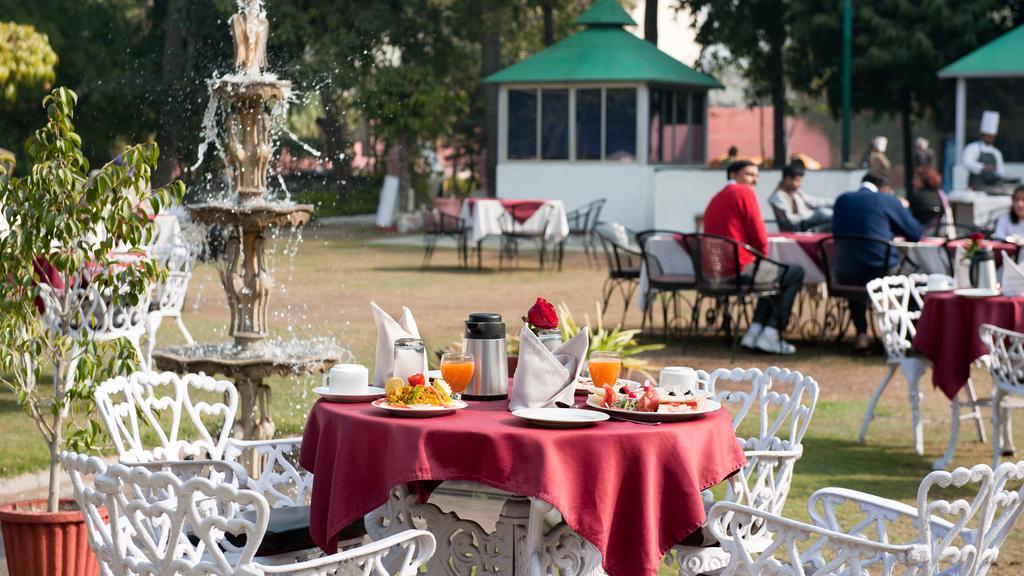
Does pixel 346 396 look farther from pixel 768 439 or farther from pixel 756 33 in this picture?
pixel 756 33

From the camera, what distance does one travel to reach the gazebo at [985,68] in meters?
24.9

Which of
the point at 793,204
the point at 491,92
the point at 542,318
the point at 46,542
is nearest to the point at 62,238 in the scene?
the point at 46,542

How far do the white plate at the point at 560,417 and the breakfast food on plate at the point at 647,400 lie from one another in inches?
4.5

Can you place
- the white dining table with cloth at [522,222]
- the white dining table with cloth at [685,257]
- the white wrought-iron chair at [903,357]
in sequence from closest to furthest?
the white wrought-iron chair at [903,357] < the white dining table with cloth at [685,257] < the white dining table with cloth at [522,222]

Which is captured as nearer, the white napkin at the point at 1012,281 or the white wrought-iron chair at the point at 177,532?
the white wrought-iron chair at the point at 177,532

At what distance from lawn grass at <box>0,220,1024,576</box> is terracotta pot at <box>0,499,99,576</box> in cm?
252

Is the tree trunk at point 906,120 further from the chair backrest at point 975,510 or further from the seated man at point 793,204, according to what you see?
the chair backrest at point 975,510

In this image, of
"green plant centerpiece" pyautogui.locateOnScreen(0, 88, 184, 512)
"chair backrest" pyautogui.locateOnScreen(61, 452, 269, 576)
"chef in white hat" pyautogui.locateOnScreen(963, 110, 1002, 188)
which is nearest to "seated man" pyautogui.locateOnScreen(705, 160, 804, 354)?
"green plant centerpiece" pyautogui.locateOnScreen(0, 88, 184, 512)

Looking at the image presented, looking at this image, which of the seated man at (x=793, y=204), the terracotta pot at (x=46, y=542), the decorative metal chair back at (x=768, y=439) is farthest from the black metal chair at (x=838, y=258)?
the terracotta pot at (x=46, y=542)

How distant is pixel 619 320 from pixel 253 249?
725cm

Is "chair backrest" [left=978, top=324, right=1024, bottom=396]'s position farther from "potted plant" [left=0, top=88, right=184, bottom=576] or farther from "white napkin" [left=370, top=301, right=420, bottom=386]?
"potted plant" [left=0, top=88, right=184, bottom=576]

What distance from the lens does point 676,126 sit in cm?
2845

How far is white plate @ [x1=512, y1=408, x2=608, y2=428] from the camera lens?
4.00 meters

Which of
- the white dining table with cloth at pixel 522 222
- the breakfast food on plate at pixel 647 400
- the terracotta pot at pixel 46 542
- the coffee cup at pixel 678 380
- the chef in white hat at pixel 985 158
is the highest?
the chef in white hat at pixel 985 158
